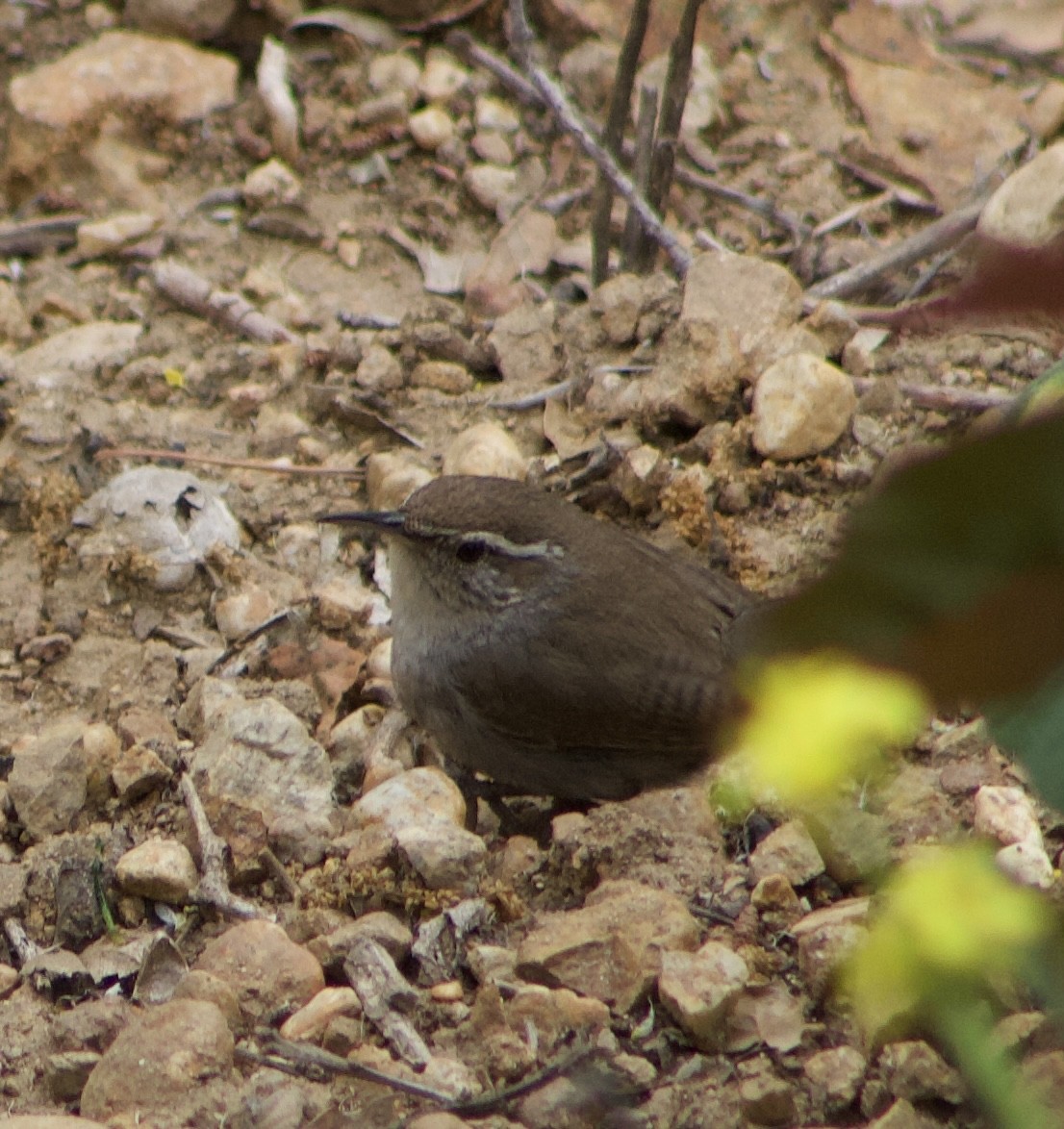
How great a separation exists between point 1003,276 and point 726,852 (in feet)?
10.00

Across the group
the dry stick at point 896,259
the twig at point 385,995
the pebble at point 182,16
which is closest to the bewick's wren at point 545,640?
the twig at point 385,995

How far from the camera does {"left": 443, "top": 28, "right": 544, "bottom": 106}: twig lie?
6594 mm

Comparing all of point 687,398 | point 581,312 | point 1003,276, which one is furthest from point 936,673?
point 581,312

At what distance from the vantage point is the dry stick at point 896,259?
222 inches

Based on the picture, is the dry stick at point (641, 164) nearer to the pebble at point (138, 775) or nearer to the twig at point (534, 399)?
the twig at point (534, 399)

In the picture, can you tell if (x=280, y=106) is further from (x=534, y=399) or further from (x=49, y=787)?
(x=49, y=787)

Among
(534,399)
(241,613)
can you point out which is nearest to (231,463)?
(241,613)

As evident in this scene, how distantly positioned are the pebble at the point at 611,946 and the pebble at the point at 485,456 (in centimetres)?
220

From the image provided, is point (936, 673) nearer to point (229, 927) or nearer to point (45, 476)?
point (229, 927)

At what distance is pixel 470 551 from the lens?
4578mm

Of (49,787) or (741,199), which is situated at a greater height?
(741,199)

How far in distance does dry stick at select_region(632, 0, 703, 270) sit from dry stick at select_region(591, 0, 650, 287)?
128 mm

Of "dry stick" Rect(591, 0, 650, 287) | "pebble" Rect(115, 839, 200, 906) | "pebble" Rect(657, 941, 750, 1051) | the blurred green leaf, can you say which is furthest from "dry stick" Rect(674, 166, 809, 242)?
the blurred green leaf

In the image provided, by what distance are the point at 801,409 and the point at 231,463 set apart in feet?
6.39
